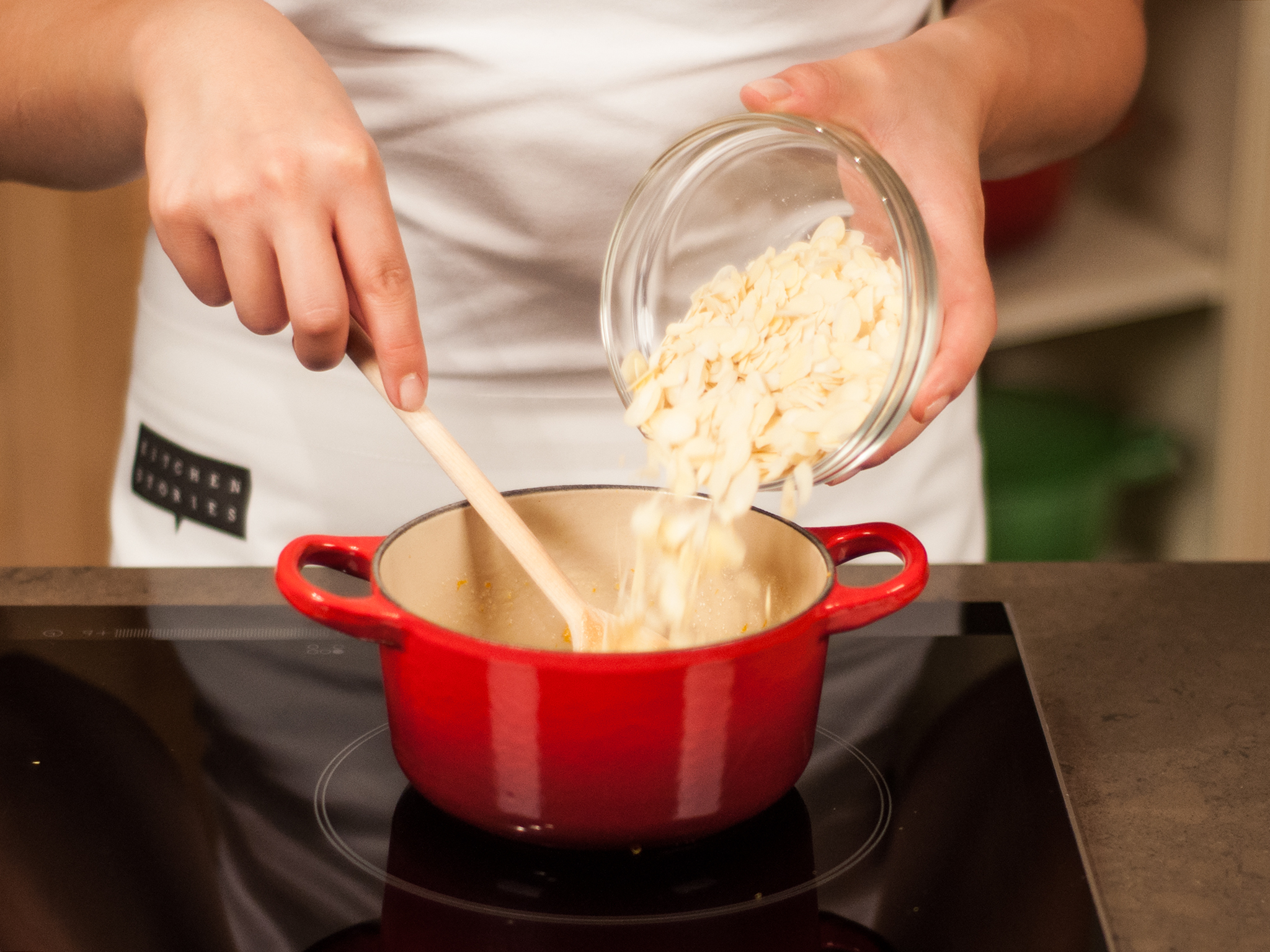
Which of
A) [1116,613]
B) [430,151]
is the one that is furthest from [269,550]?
[1116,613]

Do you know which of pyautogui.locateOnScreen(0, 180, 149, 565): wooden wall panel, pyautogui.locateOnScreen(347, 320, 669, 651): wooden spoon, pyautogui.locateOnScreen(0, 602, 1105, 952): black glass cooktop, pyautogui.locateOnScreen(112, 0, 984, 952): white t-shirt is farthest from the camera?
pyautogui.locateOnScreen(0, 180, 149, 565): wooden wall panel

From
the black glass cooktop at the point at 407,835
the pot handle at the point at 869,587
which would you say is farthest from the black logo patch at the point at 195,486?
the pot handle at the point at 869,587

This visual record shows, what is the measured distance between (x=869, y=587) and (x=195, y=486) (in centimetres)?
54

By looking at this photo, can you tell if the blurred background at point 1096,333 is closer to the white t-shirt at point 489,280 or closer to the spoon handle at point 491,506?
the white t-shirt at point 489,280

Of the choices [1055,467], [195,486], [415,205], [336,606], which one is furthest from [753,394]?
[1055,467]

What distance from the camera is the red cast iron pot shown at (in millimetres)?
442

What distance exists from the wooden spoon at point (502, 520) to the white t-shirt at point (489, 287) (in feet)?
0.77

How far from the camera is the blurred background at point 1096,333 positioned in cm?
137

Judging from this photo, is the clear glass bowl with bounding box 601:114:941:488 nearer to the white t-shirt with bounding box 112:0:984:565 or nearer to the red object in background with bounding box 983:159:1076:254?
the white t-shirt with bounding box 112:0:984:565

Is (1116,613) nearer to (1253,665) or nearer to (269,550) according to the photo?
(1253,665)

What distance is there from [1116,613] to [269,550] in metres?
0.57

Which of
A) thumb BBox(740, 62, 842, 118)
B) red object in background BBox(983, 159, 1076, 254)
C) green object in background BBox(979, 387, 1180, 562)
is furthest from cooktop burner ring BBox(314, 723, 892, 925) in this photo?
red object in background BBox(983, 159, 1076, 254)

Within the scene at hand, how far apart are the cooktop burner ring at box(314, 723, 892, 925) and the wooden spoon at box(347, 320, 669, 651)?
11cm

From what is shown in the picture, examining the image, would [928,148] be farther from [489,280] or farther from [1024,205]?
[1024,205]
